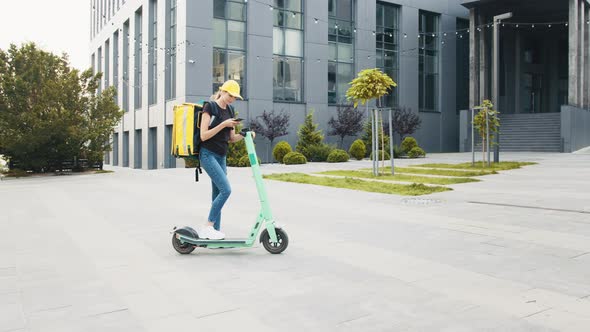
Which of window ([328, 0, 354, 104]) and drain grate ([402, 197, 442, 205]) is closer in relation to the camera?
drain grate ([402, 197, 442, 205])

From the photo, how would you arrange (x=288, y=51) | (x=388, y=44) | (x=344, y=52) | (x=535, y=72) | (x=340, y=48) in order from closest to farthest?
1. (x=288, y=51)
2. (x=340, y=48)
3. (x=344, y=52)
4. (x=388, y=44)
5. (x=535, y=72)

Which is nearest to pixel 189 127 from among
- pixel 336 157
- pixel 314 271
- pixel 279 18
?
pixel 314 271

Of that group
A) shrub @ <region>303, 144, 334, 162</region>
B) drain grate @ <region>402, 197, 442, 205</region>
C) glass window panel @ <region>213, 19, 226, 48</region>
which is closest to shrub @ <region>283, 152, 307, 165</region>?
shrub @ <region>303, 144, 334, 162</region>

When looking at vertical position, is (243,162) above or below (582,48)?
below

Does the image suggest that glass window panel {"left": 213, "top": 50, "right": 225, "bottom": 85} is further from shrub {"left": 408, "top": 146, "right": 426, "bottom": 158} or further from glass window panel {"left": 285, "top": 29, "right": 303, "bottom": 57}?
shrub {"left": 408, "top": 146, "right": 426, "bottom": 158}

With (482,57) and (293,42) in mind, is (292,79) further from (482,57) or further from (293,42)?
(482,57)

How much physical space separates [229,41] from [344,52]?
8118mm

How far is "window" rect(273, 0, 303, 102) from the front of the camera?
29844 millimetres

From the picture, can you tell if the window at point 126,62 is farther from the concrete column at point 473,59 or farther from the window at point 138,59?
the concrete column at point 473,59

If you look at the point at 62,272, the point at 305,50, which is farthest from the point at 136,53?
the point at 62,272

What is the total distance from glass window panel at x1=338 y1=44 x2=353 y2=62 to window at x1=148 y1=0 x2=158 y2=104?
11732 millimetres

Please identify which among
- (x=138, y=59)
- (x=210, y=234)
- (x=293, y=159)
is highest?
(x=138, y=59)

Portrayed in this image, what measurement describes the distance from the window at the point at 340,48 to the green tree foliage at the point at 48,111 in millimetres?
13796

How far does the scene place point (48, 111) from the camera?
21.1 m
